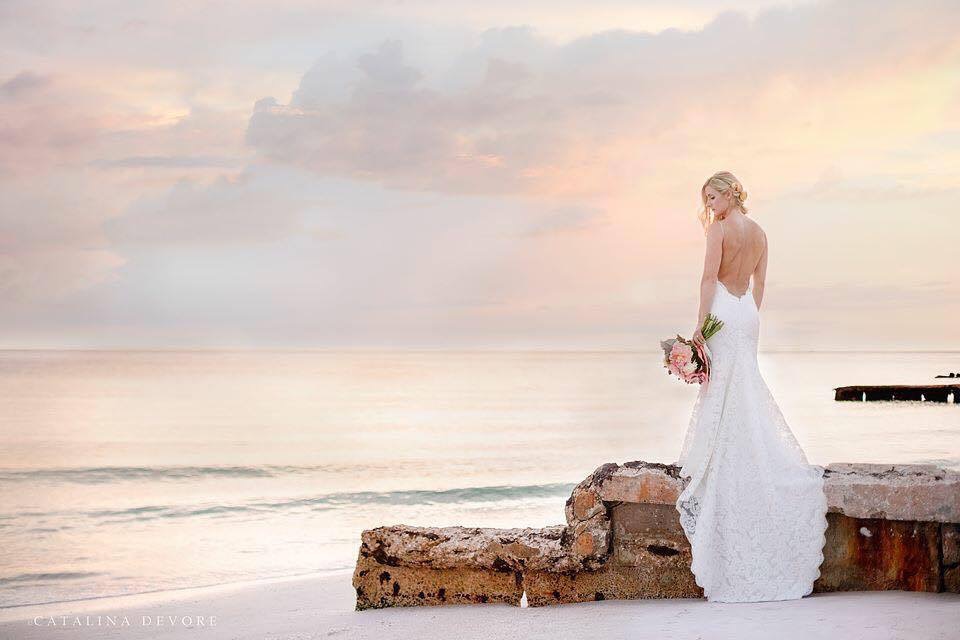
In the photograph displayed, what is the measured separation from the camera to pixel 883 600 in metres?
4.50

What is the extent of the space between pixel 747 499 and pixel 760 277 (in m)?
1.47

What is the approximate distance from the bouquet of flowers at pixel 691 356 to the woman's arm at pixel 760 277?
45cm

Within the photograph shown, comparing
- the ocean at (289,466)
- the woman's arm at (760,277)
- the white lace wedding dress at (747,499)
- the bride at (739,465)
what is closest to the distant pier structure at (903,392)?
the ocean at (289,466)

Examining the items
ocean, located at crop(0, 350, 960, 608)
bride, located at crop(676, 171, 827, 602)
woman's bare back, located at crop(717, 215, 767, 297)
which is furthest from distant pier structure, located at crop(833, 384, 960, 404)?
bride, located at crop(676, 171, 827, 602)

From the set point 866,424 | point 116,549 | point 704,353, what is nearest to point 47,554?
point 116,549

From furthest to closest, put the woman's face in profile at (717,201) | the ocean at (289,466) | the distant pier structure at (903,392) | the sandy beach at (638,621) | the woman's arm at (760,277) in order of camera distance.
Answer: the distant pier structure at (903,392) → the ocean at (289,466) → the woman's arm at (760,277) → the woman's face in profile at (717,201) → the sandy beach at (638,621)

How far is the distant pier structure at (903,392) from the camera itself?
48.3m

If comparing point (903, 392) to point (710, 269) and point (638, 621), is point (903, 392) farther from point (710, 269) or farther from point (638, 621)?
point (638, 621)

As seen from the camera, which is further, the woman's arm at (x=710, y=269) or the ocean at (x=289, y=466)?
the ocean at (x=289, y=466)

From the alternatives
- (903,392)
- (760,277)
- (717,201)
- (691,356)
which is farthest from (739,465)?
(903,392)

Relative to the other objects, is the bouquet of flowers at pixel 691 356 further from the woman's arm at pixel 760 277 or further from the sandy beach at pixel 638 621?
the sandy beach at pixel 638 621

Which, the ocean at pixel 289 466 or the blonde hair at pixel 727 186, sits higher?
the blonde hair at pixel 727 186

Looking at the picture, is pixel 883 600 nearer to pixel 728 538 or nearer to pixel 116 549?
pixel 728 538

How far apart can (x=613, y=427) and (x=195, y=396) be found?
3372 cm
